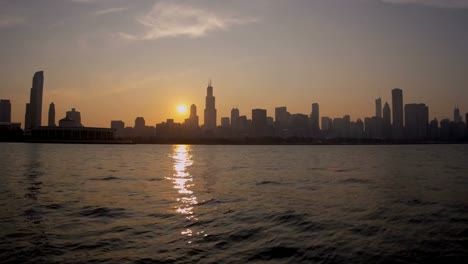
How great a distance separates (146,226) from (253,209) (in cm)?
727

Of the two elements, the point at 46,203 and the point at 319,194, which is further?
the point at 319,194

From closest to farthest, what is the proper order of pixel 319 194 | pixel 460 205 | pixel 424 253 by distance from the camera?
pixel 424 253 < pixel 460 205 < pixel 319 194

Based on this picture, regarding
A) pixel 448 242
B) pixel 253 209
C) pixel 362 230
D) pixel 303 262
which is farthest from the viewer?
pixel 253 209

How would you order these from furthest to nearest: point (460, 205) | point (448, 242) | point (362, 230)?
point (460, 205)
point (362, 230)
point (448, 242)

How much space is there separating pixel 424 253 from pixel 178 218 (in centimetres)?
1178

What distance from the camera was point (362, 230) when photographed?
56.2ft

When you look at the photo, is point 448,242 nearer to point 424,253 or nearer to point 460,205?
point 424,253

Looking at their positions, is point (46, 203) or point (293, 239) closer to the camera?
point (293, 239)

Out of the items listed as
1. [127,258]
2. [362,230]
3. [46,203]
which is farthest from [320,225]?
[46,203]

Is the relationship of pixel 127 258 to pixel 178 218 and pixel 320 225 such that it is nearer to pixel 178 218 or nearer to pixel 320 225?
pixel 178 218

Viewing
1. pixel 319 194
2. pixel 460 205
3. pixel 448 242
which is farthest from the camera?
pixel 319 194

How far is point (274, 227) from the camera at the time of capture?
17.7 metres

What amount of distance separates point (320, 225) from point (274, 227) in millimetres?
2391

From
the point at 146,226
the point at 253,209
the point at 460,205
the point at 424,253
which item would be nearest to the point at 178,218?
the point at 146,226
